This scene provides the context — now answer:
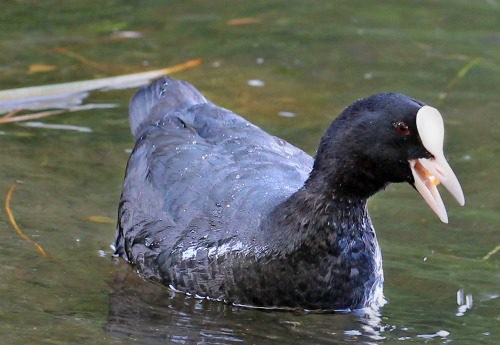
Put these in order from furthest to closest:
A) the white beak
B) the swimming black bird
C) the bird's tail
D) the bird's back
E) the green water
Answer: the bird's tail
the bird's back
the green water
the swimming black bird
the white beak

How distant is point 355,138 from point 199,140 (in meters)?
1.14

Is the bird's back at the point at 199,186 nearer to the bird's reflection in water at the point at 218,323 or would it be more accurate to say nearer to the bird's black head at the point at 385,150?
the bird's reflection in water at the point at 218,323

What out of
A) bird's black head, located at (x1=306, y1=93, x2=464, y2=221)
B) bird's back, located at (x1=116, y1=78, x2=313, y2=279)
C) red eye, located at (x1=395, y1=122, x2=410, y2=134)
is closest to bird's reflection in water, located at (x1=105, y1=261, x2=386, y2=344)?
bird's back, located at (x1=116, y1=78, x2=313, y2=279)

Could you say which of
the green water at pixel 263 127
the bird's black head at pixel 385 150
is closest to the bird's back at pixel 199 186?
the green water at pixel 263 127

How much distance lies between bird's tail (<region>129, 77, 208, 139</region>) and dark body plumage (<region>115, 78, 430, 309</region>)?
50cm

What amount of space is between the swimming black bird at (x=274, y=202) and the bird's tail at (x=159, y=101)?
1.38 ft

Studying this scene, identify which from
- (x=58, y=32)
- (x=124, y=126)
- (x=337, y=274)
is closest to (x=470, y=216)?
(x=337, y=274)

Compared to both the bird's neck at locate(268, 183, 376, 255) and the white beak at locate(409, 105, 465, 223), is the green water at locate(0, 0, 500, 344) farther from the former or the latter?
the white beak at locate(409, 105, 465, 223)

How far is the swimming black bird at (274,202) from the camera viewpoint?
4289 mm

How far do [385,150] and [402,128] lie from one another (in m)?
0.12

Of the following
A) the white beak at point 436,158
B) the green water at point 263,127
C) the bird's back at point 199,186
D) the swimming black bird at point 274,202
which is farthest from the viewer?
the bird's back at point 199,186

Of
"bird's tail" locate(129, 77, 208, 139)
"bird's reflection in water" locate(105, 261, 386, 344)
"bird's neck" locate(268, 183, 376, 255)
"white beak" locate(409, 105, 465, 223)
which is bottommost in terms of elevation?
"bird's reflection in water" locate(105, 261, 386, 344)

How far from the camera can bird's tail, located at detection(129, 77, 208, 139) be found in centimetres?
582

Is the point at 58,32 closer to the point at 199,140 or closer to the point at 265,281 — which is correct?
the point at 199,140
